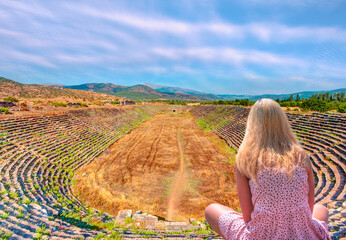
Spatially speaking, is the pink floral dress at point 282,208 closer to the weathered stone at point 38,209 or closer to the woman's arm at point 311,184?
the woman's arm at point 311,184

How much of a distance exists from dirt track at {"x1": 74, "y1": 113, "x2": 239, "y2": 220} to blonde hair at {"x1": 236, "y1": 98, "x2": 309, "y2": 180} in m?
6.20

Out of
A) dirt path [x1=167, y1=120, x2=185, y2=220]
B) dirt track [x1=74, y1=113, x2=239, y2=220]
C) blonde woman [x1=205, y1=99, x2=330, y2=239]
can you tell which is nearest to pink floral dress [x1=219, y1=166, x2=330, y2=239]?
blonde woman [x1=205, y1=99, x2=330, y2=239]

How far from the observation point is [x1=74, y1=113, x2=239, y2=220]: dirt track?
24.5ft

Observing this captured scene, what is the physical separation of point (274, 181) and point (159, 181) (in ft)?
28.9

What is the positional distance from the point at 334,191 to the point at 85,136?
16562 mm

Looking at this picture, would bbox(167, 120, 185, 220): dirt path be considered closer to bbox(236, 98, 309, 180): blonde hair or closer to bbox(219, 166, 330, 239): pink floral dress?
bbox(219, 166, 330, 239): pink floral dress

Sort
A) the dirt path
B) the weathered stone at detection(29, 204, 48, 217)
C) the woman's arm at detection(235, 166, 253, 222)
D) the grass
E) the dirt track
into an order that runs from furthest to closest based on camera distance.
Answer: the dirt track, the dirt path, the weathered stone at detection(29, 204, 48, 217), the grass, the woman's arm at detection(235, 166, 253, 222)

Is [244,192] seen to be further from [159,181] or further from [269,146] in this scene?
[159,181]

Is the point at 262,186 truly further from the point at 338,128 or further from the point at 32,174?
the point at 338,128

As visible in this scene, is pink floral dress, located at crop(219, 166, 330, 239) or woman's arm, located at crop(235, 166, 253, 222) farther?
woman's arm, located at crop(235, 166, 253, 222)

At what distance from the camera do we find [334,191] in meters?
5.63

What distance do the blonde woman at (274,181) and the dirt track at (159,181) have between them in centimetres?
Result: 582

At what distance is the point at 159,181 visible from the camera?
9.67m

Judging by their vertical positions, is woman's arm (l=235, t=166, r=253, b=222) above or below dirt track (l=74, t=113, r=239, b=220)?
above
